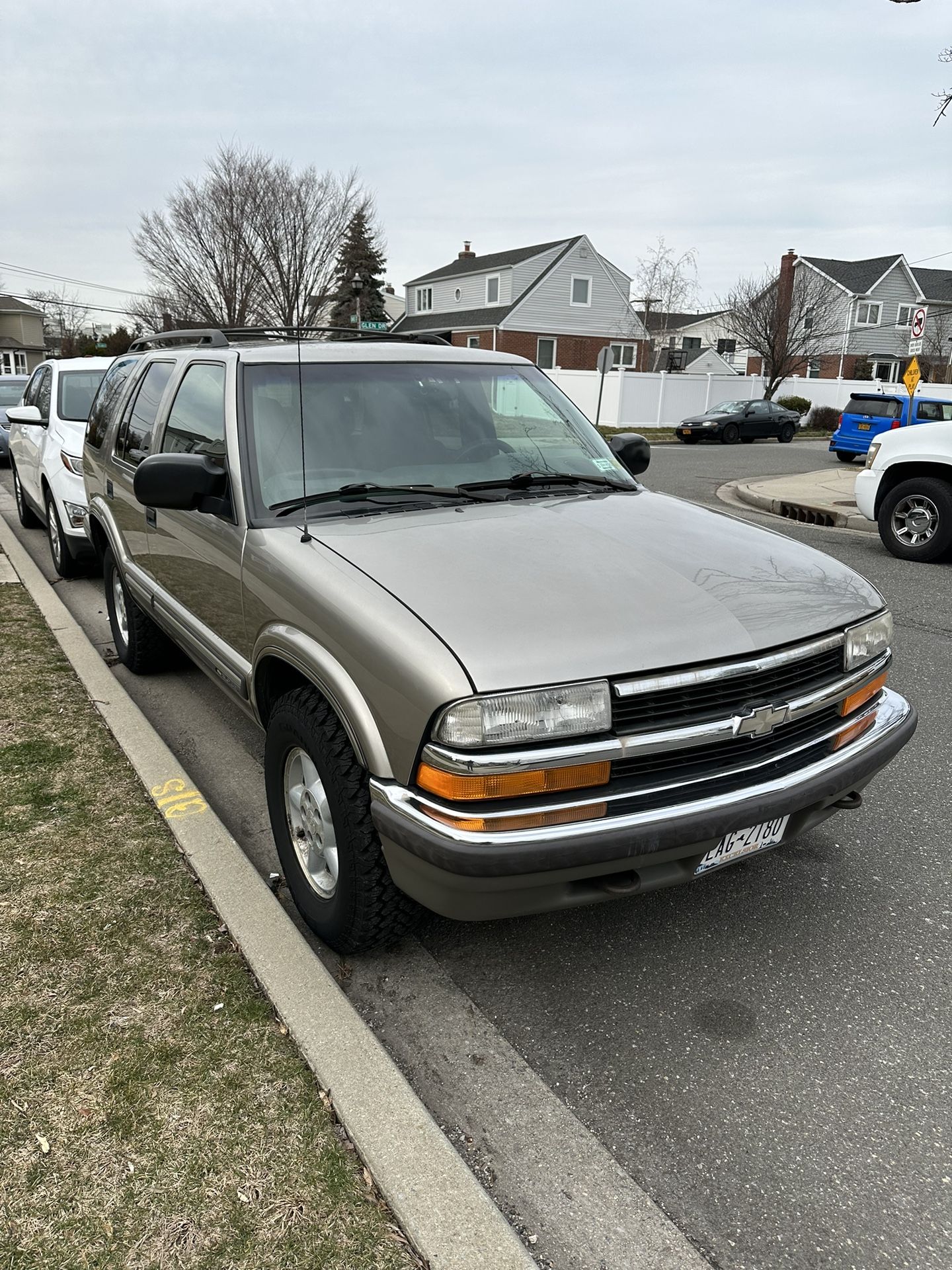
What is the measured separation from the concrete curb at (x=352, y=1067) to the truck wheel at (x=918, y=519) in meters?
7.83

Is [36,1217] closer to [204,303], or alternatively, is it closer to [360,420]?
[360,420]

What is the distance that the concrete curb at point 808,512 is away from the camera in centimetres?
1171

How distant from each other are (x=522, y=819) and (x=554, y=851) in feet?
0.35

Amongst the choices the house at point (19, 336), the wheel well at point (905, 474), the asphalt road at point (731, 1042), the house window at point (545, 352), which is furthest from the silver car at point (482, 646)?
the house at point (19, 336)

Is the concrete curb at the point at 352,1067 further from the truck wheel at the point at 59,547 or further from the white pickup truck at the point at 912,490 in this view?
the white pickup truck at the point at 912,490

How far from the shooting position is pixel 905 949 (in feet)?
9.81

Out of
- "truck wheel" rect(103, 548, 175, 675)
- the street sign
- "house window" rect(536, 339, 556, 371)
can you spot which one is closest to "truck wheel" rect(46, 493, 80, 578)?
"truck wheel" rect(103, 548, 175, 675)

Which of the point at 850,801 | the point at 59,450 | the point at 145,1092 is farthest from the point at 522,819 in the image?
the point at 59,450

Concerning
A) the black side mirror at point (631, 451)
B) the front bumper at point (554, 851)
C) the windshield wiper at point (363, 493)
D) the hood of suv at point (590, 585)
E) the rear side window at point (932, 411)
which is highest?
the rear side window at point (932, 411)

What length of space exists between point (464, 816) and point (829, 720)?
50.7 inches

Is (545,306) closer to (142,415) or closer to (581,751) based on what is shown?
(142,415)

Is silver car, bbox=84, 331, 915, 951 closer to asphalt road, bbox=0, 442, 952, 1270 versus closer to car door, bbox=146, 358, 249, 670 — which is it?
car door, bbox=146, 358, 249, 670

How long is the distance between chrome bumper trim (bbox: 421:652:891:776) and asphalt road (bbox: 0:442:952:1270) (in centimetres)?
26

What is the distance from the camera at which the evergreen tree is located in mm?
31438
